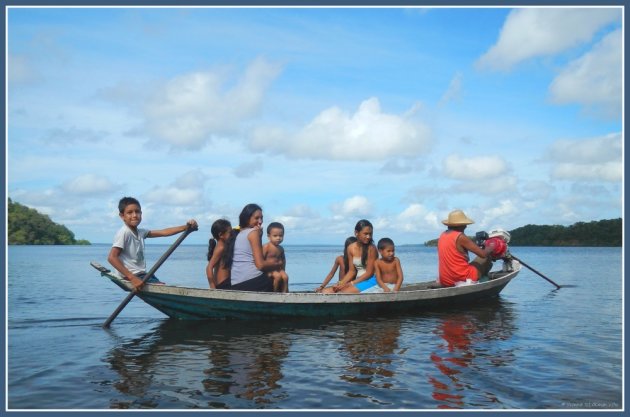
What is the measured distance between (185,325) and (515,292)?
35.1 ft

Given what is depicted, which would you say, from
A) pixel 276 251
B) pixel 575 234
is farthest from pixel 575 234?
pixel 276 251

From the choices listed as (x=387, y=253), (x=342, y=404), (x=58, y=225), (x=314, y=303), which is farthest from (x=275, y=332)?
(x=58, y=225)

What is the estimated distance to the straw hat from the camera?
1080 centimetres

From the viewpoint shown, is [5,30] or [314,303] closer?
[5,30]

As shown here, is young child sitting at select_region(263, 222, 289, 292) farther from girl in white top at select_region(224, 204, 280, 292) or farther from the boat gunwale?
the boat gunwale

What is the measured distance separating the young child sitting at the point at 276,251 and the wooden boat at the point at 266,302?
0.34 metres

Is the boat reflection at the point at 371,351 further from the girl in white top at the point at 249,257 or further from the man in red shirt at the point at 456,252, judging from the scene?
the man in red shirt at the point at 456,252

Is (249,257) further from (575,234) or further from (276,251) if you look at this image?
(575,234)

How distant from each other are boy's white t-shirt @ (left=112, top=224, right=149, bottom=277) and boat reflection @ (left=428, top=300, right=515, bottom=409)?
4.66 m

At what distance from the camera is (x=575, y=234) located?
7919 cm

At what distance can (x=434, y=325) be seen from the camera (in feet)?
31.5

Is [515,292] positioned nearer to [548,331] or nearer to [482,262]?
[482,262]

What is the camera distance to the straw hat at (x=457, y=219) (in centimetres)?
1080

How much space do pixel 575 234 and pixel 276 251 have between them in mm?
79723
